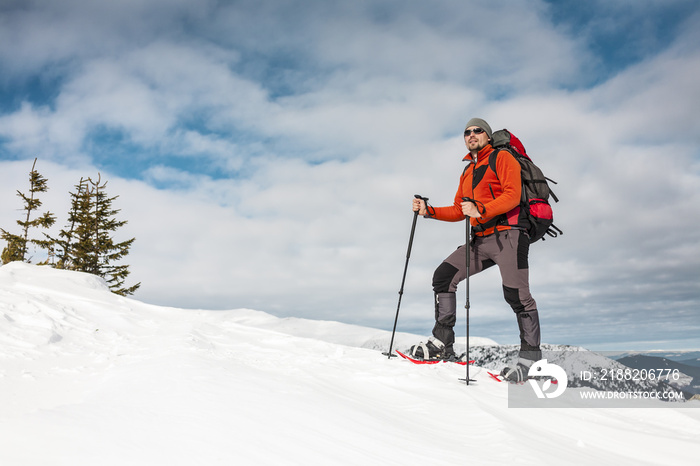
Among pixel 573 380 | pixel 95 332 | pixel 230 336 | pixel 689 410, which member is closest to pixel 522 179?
pixel 573 380

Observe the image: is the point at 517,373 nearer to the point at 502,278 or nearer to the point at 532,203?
the point at 502,278

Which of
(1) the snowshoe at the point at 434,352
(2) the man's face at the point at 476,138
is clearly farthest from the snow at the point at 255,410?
(2) the man's face at the point at 476,138

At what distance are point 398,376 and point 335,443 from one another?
2.07m

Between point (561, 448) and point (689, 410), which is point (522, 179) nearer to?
point (689, 410)

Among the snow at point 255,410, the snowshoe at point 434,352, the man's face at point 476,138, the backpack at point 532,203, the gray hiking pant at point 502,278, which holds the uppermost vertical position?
the man's face at point 476,138

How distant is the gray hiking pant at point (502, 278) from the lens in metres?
5.11

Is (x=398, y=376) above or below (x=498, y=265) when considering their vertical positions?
below

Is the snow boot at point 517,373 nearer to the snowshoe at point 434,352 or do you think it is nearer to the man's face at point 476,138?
the snowshoe at point 434,352

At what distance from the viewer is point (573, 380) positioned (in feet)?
18.1

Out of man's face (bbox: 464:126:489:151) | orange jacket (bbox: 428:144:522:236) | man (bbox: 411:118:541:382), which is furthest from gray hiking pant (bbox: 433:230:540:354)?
man's face (bbox: 464:126:489:151)

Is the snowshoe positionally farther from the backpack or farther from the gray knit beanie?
the gray knit beanie

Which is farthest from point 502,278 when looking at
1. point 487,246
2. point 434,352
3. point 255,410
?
point 255,410

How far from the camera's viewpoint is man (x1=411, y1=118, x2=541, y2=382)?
5.09m
